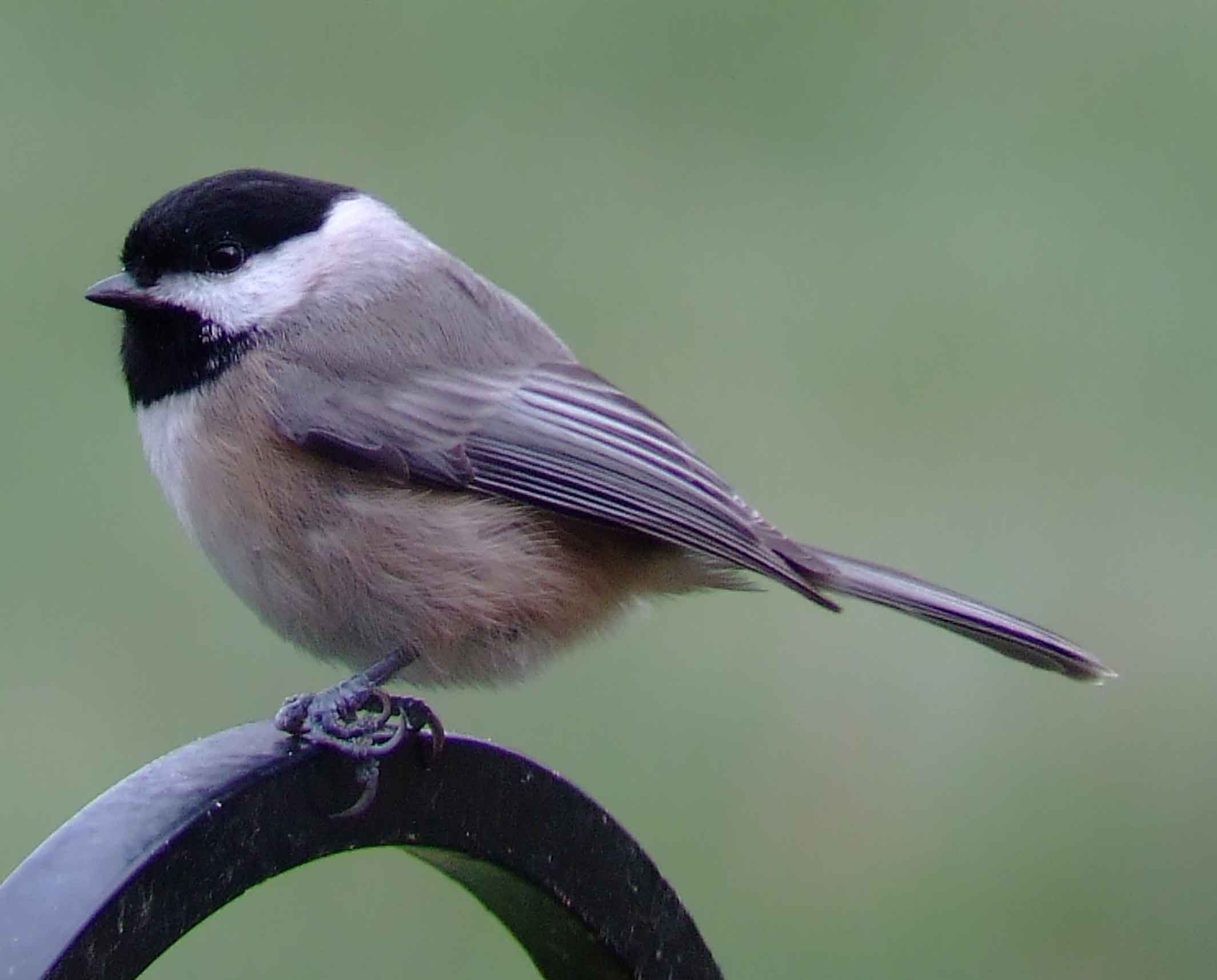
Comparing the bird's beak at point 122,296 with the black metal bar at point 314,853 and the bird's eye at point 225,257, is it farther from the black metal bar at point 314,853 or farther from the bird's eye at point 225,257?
the black metal bar at point 314,853

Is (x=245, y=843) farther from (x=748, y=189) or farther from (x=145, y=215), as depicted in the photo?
(x=748, y=189)

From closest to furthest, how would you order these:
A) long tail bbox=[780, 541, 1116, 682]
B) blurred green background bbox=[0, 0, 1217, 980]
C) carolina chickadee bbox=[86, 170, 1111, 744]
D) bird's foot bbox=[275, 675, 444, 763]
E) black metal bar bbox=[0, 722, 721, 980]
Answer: black metal bar bbox=[0, 722, 721, 980] < bird's foot bbox=[275, 675, 444, 763] < carolina chickadee bbox=[86, 170, 1111, 744] < long tail bbox=[780, 541, 1116, 682] < blurred green background bbox=[0, 0, 1217, 980]

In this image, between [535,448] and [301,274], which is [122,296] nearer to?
[301,274]

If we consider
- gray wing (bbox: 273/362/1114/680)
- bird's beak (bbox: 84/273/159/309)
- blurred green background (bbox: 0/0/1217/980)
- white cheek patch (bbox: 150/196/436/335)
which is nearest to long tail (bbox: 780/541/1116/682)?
gray wing (bbox: 273/362/1114/680)

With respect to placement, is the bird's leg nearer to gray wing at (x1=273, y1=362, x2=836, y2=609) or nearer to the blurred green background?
gray wing at (x1=273, y1=362, x2=836, y2=609)

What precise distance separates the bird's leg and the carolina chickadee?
0.11 m

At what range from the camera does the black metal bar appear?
1529 mm

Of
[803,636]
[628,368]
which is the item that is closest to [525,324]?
[803,636]

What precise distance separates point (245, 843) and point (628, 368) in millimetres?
3052

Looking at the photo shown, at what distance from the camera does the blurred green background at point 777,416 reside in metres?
3.62

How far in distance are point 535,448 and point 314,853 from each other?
85 cm

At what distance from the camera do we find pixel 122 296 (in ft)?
7.97

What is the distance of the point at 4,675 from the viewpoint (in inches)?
149

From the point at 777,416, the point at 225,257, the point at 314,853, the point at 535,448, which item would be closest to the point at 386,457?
the point at 535,448
